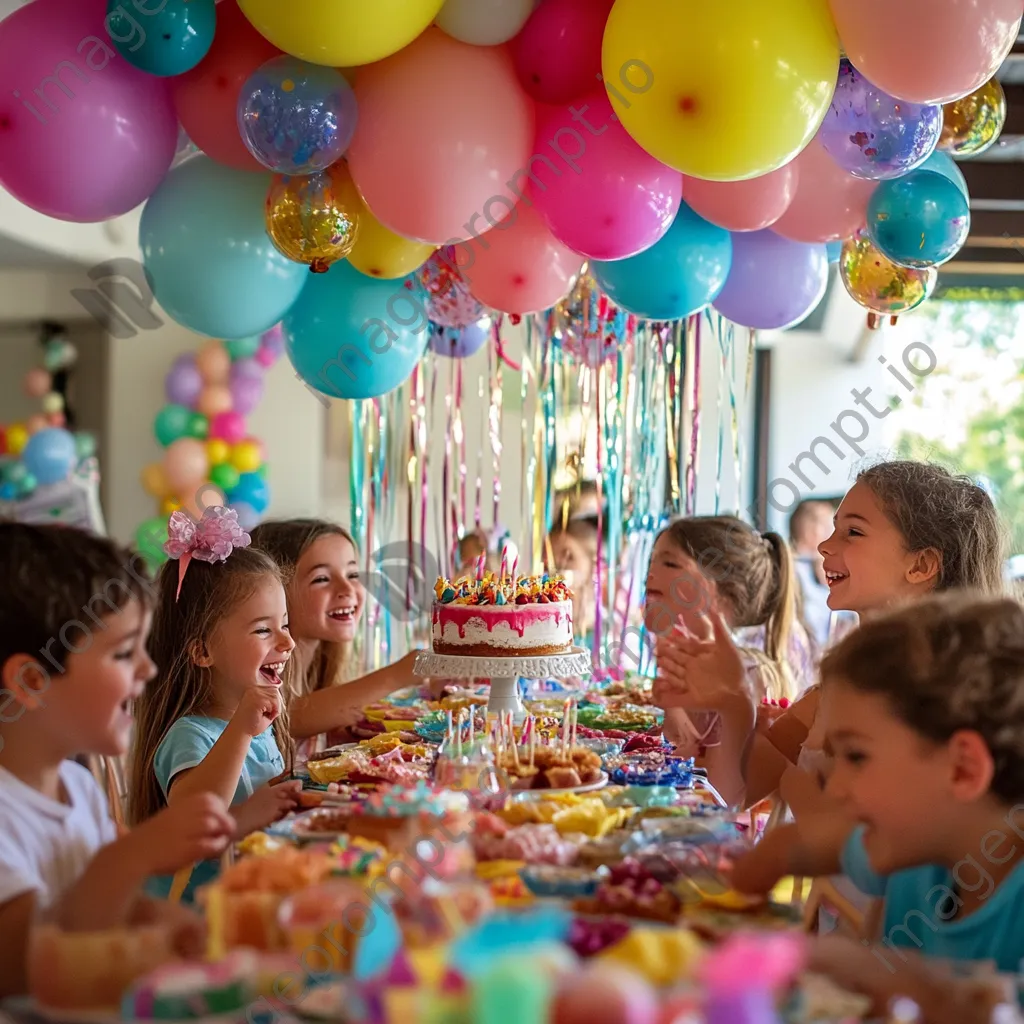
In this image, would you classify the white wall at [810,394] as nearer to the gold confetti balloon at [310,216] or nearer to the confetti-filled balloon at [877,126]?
the confetti-filled balloon at [877,126]

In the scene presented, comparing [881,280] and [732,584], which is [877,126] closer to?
[881,280]

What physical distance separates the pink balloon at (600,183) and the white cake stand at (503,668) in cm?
96

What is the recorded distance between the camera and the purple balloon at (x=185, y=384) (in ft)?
24.5

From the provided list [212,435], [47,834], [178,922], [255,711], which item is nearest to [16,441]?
[212,435]

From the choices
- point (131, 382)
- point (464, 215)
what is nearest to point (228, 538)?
point (464, 215)

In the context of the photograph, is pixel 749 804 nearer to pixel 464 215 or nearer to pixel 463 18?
pixel 464 215

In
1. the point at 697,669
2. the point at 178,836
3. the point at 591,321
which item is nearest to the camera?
the point at 178,836

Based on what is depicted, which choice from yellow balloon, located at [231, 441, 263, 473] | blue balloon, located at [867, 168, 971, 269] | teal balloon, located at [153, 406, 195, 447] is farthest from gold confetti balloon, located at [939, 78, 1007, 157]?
teal balloon, located at [153, 406, 195, 447]

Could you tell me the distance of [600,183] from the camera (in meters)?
2.94

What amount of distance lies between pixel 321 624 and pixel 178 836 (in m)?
1.81

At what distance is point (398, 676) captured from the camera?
118 inches

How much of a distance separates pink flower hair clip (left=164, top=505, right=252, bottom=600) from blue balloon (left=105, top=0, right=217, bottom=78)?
102 cm

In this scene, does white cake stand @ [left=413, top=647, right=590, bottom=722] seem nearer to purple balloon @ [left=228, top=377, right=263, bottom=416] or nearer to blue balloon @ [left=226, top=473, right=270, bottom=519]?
blue balloon @ [left=226, top=473, right=270, bottom=519]

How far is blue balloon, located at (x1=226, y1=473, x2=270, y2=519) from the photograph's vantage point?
285 inches
